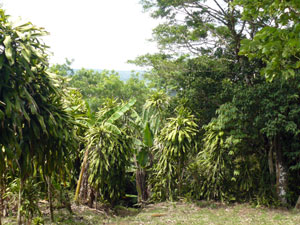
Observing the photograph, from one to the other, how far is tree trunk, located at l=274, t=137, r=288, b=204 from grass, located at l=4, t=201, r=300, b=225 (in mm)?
563

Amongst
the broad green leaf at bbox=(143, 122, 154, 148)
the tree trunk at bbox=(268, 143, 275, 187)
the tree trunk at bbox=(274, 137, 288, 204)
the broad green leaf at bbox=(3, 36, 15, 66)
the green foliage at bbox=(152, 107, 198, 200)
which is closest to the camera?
the broad green leaf at bbox=(3, 36, 15, 66)

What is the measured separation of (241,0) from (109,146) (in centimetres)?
558

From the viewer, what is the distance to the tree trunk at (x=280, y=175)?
948 centimetres

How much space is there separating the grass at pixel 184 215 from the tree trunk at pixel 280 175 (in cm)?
56

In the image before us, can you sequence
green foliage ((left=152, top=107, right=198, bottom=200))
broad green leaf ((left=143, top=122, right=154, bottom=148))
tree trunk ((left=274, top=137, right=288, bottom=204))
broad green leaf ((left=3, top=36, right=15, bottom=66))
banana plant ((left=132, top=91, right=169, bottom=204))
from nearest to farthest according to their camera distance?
broad green leaf ((left=3, top=36, right=15, bottom=66)) → tree trunk ((left=274, top=137, right=288, bottom=204)) → green foliage ((left=152, top=107, right=198, bottom=200)) → broad green leaf ((left=143, top=122, right=154, bottom=148)) → banana plant ((left=132, top=91, right=169, bottom=204))

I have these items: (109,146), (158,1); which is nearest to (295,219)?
(109,146)

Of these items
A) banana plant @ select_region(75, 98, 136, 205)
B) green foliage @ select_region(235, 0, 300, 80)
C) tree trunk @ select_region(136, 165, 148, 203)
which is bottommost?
tree trunk @ select_region(136, 165, 148, 203)

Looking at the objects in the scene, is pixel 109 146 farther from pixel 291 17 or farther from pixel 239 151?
pixel 291 17

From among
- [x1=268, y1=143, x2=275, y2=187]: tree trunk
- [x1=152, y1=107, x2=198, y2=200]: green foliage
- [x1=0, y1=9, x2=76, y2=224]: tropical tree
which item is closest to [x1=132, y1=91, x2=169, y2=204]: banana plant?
[x1=152, y1=107, x2=198, y2=200]: green foliage

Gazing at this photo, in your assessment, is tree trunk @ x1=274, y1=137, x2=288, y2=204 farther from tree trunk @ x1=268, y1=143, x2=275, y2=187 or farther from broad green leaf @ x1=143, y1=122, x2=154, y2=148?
broad green leaf @ x1=143, y1=122, x2=154, y2=148

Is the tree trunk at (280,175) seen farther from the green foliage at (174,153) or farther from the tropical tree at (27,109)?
the tropical tree at (27,109)

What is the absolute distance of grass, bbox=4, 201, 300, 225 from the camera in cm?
773

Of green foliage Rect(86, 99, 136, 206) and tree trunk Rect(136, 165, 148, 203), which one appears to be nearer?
green foliage Rect(86, 99, 136, 206)

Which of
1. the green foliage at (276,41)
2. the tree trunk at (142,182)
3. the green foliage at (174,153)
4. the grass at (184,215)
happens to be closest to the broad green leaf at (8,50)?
the green foliage at (276,41)
